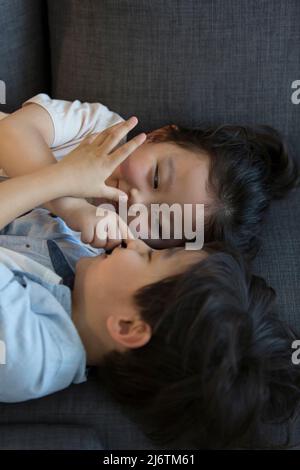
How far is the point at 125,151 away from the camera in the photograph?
3.21 feet

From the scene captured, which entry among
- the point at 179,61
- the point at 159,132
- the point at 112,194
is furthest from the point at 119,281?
the point at 179,61

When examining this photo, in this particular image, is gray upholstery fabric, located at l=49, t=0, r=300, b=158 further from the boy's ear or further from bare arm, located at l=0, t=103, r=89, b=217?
the boy's ear

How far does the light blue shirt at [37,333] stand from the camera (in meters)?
0.87

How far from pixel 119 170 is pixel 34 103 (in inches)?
10.0

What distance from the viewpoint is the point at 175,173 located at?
113cm

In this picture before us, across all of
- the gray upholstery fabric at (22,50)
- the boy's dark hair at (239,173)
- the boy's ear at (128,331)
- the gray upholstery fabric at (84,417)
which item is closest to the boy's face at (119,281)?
the boy's ear at (128,331)

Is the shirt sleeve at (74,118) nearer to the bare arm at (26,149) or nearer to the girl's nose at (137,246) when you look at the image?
the bare arm at (26,149)

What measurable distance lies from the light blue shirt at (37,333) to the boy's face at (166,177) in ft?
0.72

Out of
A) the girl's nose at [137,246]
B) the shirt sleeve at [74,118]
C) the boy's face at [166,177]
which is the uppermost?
the shirt sleeve at [74,118]

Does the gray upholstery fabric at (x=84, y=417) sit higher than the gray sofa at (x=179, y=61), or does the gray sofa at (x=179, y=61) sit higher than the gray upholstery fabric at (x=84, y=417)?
the gray sofa at (x=179, y=61)

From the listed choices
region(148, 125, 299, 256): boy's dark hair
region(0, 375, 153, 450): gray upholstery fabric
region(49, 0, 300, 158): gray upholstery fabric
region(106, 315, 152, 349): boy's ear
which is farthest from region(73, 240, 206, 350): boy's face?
region(49, 0, 300, 158): gray upholstery fabric

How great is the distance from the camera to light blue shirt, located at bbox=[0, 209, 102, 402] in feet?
2.85
